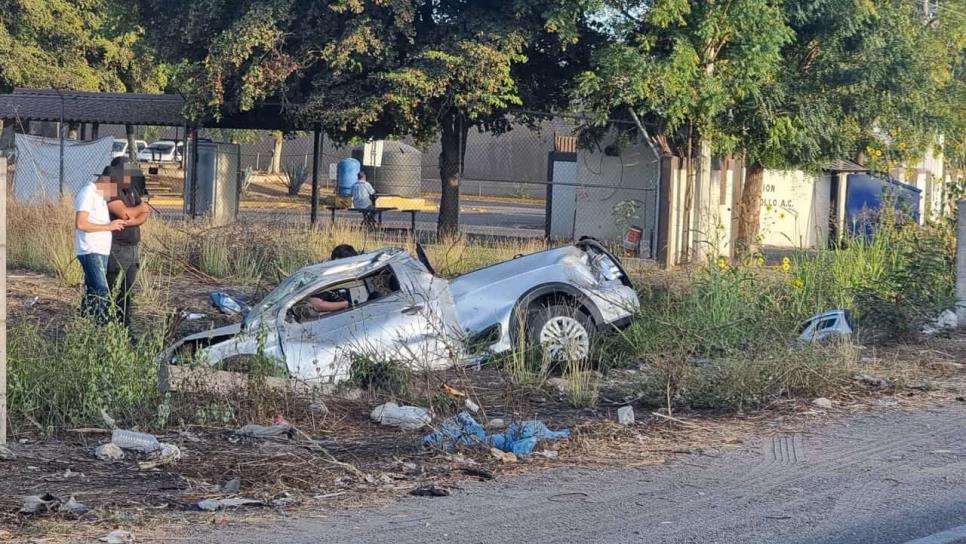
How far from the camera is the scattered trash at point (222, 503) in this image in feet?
19.9

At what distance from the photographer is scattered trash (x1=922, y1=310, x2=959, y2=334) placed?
12039 millimetres

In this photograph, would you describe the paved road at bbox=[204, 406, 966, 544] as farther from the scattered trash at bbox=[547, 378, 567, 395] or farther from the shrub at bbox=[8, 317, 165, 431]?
the shrub at bbox=[8, 317, 165, 431]

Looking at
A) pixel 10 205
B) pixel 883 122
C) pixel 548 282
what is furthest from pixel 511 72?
pixel 548 282

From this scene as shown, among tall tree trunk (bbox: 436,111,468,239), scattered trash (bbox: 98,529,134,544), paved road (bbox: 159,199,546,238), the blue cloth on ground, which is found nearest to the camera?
scattered trash (bbox: 98,529,134,544)

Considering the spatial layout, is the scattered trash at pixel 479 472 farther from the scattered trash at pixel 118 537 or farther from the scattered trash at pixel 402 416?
the scattered trash at pixel 118 537

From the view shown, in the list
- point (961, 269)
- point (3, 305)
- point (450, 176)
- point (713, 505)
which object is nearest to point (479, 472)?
point (713, 505)

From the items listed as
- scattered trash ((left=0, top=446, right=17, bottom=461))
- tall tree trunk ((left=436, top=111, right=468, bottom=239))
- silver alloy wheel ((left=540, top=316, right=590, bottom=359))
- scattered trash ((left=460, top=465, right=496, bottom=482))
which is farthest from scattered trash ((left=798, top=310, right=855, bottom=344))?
tall tree trunk ((left=436, top=111, right=468, bottom=239))

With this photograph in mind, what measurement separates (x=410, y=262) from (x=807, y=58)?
13186 mm

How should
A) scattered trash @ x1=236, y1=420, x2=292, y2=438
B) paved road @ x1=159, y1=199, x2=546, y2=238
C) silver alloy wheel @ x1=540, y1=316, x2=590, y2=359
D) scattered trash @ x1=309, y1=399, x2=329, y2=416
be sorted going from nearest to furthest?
scattered trash @ x1=236, y1=420, x2=292, y2=438 → scattered trash @ x1=309, y1=399, x2=329, y2=416 → silver alloy wheel @ x1=540, y1=316, x2=590, y2=359 → paved road @ x1=159, y1=199, x2=546, y2=238

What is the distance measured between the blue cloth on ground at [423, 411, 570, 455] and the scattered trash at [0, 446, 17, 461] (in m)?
2.43

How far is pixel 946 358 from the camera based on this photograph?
1087 cm

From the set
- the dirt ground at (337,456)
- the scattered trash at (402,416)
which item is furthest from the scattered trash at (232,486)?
the scattered trash at (402,416)

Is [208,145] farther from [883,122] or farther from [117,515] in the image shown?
[117,515]

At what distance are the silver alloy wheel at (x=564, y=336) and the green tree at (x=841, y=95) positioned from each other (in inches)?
381
